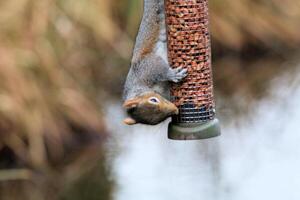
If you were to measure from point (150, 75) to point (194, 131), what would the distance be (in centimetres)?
27

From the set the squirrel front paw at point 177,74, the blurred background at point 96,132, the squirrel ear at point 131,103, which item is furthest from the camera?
the blurred background at point 96,132

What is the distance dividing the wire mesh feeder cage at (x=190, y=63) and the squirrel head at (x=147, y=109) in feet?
0.51

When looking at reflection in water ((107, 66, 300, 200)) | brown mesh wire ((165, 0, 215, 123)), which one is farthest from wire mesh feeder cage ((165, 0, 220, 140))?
reflection in water ((107, 66, 300, 200))

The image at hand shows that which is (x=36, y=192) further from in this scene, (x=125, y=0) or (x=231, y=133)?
(x=125, y=0)

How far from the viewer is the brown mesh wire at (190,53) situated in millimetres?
3434

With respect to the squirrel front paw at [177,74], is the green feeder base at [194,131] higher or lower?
lower

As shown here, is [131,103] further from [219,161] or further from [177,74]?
[219,161]

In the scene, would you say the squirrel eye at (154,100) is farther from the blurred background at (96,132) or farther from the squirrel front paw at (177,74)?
the blurred background at (96,132)

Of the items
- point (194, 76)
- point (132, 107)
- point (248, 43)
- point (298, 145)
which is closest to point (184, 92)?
point (194, 76)

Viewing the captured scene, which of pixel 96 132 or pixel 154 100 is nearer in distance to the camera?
pixel 154 100

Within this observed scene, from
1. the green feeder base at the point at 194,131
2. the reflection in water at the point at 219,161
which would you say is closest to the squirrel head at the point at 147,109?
the green feeder base at the point at 194,131

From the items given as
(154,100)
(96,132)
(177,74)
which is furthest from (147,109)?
(96,132)

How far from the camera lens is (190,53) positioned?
11.3ft

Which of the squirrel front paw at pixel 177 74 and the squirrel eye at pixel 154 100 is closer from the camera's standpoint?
the squirrel eye at pixel 154 100
